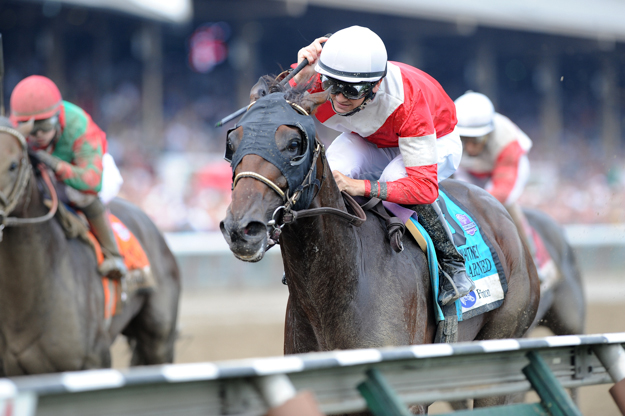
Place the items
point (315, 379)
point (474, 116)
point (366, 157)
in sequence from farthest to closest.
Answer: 1. point (474, 116)
2. point (366, 157)
3. point (315, 379)

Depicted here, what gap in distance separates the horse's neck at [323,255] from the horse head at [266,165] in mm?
133

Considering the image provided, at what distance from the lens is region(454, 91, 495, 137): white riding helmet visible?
5.61m

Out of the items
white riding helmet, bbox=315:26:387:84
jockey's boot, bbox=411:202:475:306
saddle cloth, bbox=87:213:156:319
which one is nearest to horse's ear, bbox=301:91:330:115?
white riding helmet, bbox=315:26:387:84

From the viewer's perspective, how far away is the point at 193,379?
1.54 meters

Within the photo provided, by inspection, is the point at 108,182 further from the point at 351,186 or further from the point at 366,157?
the point at 351,186

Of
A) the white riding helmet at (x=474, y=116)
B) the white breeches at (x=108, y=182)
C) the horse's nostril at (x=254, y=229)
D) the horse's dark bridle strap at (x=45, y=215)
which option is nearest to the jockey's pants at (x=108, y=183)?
the white breeches at (x=108, y=182)

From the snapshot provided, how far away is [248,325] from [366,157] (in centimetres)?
559

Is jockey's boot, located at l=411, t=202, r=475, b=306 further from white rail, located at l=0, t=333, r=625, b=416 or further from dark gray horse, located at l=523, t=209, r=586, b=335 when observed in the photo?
dark gray horse, located at l=523, t=209, r=586, b=335

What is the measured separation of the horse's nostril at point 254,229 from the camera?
232 cm

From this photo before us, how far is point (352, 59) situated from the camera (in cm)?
279

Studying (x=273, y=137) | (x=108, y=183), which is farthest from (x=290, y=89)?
(x=108, y=183)

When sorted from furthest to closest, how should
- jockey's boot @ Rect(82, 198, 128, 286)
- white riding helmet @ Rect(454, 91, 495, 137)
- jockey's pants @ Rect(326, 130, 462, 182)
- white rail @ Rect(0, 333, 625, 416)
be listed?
white riding helmet @ Rect(454, 91, 495, 137)
jockey's boot @ Rect(82, 198, 128, 286)
jockey's pants @ Rect(326, 130, 462, 182)
white rail @ Rect(0, 333, 625, 416)

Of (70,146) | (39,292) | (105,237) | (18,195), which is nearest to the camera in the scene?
(18,195)

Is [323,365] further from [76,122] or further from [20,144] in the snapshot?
[76,122]
